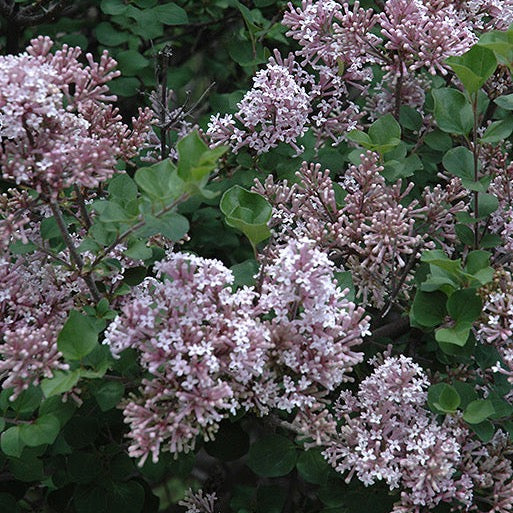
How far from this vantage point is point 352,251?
1.59 metres

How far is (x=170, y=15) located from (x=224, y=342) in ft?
3.93

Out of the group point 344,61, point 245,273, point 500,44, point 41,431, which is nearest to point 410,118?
point 344,61

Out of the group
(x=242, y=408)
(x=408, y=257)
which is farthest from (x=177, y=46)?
(x=242, y=408)

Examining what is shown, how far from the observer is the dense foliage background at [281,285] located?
132 centimetres

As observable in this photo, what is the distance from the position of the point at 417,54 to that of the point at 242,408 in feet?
2.48

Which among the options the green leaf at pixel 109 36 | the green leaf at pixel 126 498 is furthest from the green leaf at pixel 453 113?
the green leaf at pixel 109 36

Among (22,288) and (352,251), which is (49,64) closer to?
(22,288)

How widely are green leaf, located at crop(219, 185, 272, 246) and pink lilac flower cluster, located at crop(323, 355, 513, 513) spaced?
328 mm

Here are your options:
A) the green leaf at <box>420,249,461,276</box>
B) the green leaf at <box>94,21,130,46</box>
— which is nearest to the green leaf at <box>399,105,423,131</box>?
the green leaf at <box>420,249,461,276</box>

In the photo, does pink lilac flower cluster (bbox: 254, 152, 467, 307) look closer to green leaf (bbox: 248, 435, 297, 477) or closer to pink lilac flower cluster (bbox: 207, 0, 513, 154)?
pink lilac flower cluster (bbox: 207, 0, 513, 154)

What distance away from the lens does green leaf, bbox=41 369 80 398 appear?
129 centimetres

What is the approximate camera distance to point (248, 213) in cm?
148

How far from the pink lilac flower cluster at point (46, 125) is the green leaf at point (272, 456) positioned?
1.94 ft

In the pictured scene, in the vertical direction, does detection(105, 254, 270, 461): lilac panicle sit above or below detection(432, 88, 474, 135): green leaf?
below
